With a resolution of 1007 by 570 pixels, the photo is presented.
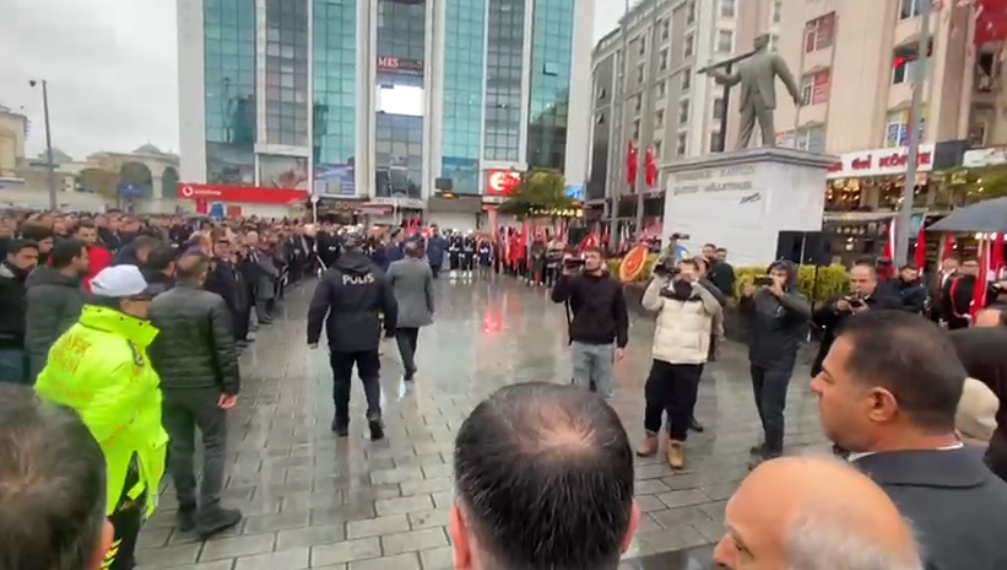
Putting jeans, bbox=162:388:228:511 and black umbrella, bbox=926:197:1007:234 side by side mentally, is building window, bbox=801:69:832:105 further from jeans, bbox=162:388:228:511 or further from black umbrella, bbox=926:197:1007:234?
jeans, bbox=162:388:228:511

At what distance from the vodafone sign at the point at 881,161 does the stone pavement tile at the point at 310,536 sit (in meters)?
22.2

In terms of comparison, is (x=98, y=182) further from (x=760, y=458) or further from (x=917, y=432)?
(x=917, y=432)

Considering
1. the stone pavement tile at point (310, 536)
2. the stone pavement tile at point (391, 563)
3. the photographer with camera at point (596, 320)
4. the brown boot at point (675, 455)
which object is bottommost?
the stone pavement tile at point (310, 536)

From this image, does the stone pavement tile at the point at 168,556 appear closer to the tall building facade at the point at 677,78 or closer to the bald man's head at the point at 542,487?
the bald man's head at the point at 542,487

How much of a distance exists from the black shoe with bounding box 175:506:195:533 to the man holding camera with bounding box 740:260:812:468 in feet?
13.8

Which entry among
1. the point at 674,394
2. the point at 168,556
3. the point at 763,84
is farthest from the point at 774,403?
the point at 763,84

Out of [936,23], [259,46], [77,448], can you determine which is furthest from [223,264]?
[259,46]

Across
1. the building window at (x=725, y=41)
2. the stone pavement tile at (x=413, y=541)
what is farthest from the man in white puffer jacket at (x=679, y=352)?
the building window at (x=725, y=41)

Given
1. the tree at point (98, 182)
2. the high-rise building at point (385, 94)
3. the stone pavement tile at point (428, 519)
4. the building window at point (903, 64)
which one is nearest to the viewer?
the stone pavement tile at point (428, 519)

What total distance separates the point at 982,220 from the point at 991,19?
17609mm

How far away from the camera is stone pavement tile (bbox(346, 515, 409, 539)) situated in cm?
375

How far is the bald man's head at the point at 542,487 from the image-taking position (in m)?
1.01

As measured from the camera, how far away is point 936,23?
22.4 m

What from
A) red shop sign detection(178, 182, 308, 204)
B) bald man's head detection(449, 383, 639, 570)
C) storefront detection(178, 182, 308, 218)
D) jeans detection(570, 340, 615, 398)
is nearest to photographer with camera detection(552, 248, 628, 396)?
jeans detection(570, 340, 615, 398)
